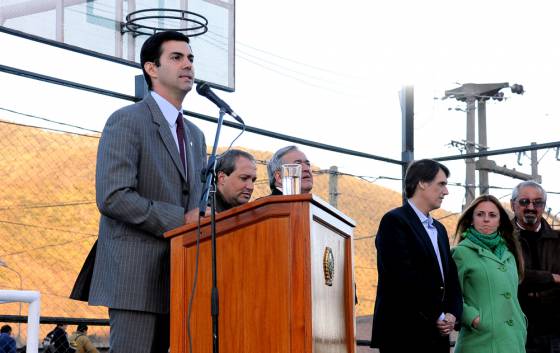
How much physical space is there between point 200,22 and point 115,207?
3.90m

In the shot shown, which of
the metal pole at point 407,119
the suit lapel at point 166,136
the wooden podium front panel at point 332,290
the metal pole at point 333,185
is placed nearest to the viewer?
the wooden podium front panel at point 332,290

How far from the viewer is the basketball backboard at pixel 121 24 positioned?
6.59 metres

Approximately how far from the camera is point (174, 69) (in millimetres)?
4250

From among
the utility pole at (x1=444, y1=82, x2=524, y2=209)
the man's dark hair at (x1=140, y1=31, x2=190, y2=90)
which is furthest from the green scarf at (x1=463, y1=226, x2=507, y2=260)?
the utility pole at (x1=444, y1=82, x2=524, y2=209)

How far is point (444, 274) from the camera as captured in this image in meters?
5.85

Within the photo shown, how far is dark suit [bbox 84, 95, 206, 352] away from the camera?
3.97 m

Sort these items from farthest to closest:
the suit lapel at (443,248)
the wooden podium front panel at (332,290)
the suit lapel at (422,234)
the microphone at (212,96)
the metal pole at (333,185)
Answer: the metal pole at (333,185) < the suit lapel at (443,248) < the suit lapel at (422,234) < the microphone at (212,96) < the wooden podium front panel at (332,290)

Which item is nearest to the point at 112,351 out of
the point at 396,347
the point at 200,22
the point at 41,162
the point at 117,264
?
the point at 117,264

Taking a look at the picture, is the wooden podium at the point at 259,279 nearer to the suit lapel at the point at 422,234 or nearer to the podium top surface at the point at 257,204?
the podium top surface at the point at 257,204

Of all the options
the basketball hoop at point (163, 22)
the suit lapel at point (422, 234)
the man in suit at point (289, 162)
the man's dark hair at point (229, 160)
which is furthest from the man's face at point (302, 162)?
the basketball hoop at point (163, 22)

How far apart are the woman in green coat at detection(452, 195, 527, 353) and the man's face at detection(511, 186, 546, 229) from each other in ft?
1.31

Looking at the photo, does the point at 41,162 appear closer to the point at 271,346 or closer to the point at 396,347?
the point at 396,347

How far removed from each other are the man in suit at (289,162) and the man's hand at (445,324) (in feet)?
3.33

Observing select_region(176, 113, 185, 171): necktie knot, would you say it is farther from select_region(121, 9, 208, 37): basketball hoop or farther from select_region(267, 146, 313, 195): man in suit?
select_region(121, 9, 208, 37): basketball hoop
